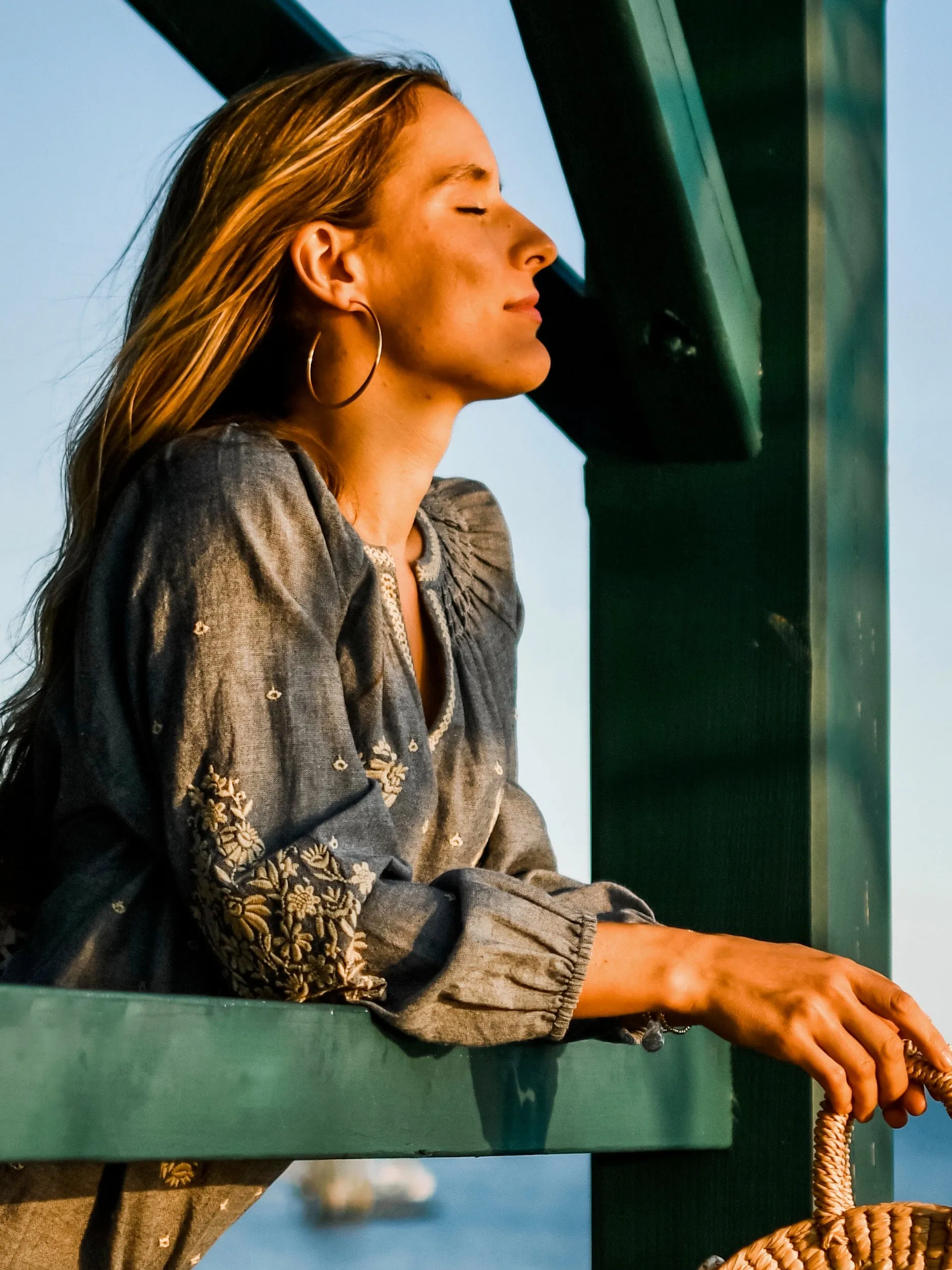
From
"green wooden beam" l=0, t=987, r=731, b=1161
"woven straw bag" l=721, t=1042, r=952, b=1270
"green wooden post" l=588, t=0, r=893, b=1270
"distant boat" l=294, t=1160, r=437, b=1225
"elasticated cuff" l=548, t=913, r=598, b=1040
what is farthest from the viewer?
"distant boat" l=294, t=1160, r=437, b=1225

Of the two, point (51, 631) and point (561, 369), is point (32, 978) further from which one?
point (561, 369)

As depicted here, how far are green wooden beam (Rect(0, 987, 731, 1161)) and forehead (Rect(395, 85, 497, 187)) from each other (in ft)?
2.73

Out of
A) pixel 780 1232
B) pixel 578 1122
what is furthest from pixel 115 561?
pixel 780 1232

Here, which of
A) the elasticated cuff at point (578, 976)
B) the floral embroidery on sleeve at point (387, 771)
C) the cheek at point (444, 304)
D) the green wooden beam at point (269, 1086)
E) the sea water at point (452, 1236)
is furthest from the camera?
the sea water at point (452, 1236)

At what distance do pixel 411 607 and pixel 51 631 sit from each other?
0.37 meters

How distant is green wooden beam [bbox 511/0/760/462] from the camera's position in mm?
1457

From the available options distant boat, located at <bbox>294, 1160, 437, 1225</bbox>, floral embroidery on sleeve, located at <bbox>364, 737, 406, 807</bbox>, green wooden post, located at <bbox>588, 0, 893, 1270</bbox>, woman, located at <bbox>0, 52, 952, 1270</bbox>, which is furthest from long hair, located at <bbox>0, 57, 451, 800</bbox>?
distant boat, located at <bbox>294, 1160, 437, 1225</bbox>

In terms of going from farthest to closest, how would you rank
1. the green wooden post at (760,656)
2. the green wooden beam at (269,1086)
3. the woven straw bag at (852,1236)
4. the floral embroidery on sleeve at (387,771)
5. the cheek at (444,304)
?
the green wooden post at (760,656)
the cheek at (444,304)
the floral embroidery on sleeve at (387,771)
the woven straw bag at (852,1236)
the green wooden beam at (269,1086)

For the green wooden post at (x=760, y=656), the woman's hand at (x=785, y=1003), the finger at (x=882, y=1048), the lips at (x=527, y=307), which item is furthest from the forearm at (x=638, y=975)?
the lips at (x=527, y=307)

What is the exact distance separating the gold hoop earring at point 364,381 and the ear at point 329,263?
16 mm

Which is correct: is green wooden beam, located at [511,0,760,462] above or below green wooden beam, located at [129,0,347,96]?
below

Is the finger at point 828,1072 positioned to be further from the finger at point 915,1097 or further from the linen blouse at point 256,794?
the linen blouse at point 256,794

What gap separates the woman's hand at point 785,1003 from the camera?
1184 mm

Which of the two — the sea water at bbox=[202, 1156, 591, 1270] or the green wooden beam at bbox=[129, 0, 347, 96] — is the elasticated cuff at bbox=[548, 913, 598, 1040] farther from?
the sea water at bbox=[202, 1156, 591, 1270]
